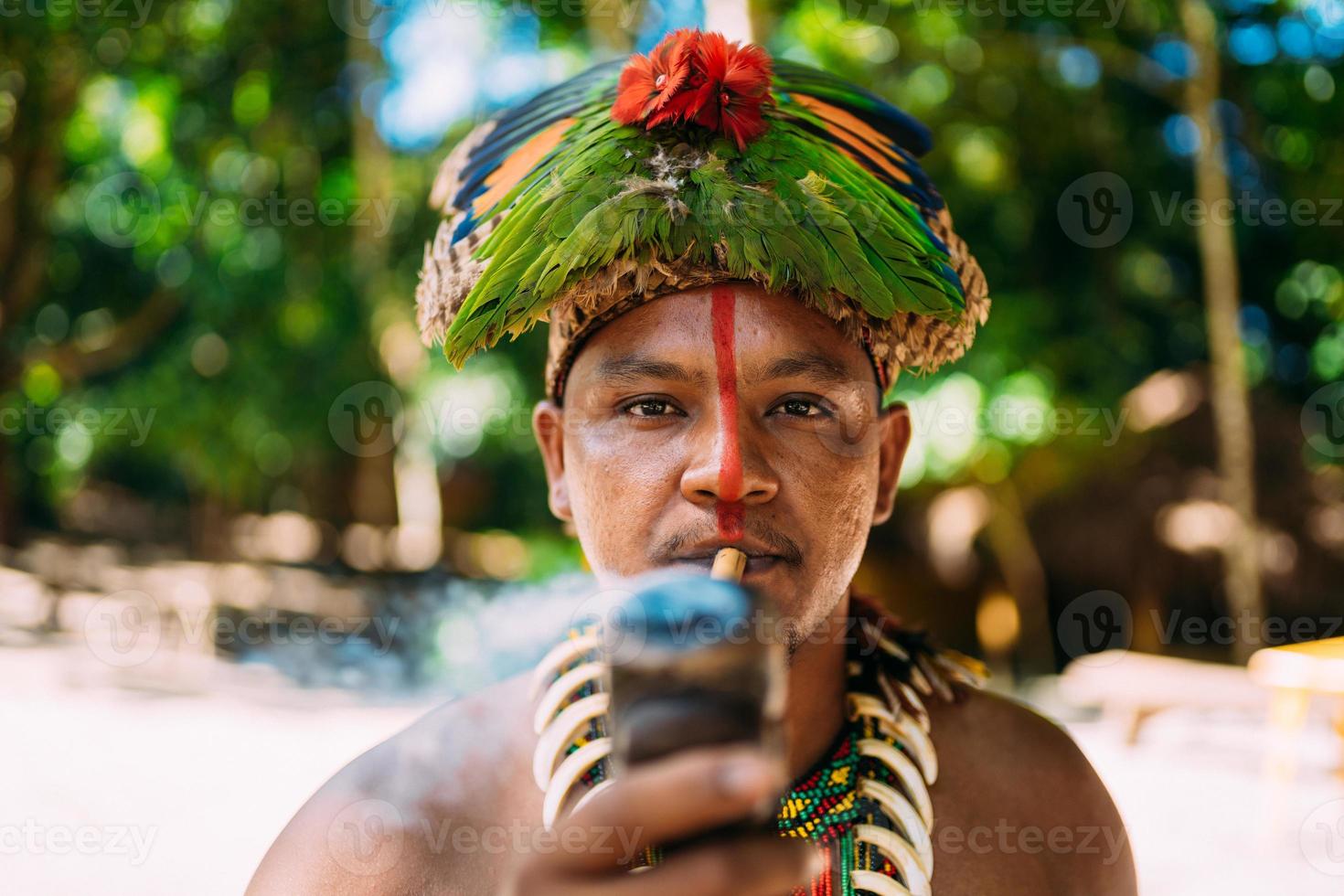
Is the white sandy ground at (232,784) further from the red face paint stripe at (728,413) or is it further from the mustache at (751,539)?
the red face paint stripe at (728,413)

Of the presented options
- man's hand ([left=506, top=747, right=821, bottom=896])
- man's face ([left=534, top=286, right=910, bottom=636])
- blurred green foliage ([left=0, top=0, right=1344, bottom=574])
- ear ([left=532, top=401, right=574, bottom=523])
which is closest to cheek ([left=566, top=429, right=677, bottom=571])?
man's face ([left=534, top=286, right=910, bottom=636])

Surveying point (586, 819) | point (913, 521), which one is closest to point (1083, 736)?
point (913, 521)

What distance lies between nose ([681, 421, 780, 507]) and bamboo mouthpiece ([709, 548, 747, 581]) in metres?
0.09

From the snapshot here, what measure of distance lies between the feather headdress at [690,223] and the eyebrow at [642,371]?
0.35 feet

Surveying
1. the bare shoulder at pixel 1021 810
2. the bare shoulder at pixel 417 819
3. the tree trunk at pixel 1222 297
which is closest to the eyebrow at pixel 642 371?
the bare shoulder at pixel 417 819

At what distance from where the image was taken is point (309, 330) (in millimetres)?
10672

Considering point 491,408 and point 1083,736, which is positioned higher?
point 491,408

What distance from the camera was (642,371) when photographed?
76.6 inches

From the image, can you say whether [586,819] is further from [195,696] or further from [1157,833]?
[195,696]

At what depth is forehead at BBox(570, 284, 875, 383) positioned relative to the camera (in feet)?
6.29

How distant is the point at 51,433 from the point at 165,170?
4.25 meters

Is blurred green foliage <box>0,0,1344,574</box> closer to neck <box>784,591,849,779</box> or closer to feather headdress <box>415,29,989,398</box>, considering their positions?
neck <box>784,591,849,779</box>

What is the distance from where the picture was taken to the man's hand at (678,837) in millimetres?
1182

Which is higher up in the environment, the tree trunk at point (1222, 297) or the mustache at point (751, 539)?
the tree trunk at point (1222, 297)
